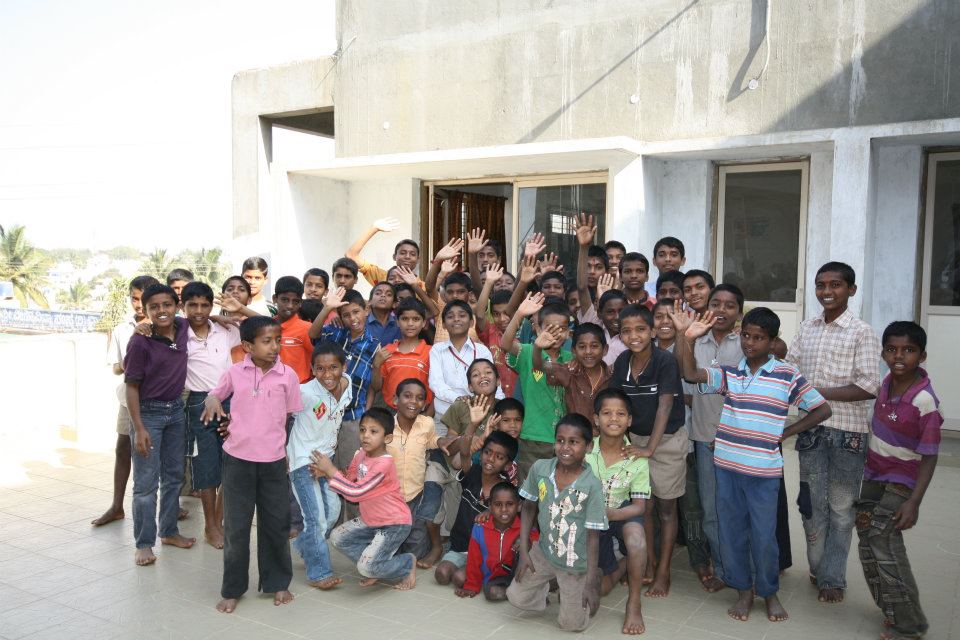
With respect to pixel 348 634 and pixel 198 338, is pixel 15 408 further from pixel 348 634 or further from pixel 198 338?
pixel 348 634

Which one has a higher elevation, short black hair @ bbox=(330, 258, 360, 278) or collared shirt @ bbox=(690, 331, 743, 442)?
short black hair @ bbox=(330, 258, 360, 278)

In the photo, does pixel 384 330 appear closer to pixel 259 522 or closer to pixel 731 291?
pixel 259 522

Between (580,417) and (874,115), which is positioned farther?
(874,115)

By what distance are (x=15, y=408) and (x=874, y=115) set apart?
29.4ft

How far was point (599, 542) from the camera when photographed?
395cm

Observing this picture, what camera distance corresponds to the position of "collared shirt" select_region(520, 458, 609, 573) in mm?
3672

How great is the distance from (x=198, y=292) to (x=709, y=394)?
3119mm

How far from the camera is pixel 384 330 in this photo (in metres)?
5.19

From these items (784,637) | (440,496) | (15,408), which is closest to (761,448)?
(784,637)

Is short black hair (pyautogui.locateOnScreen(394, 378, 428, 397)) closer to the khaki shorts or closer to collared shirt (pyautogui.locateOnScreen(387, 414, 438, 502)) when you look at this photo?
collared shirt (pyautogui.locateOnScreen(387, 414, 438, 502))

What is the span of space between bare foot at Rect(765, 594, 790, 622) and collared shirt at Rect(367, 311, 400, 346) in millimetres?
2661

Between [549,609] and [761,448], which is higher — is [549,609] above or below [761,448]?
below

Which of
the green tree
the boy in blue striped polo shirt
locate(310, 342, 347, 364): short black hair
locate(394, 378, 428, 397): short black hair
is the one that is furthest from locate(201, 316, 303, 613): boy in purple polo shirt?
the green tree

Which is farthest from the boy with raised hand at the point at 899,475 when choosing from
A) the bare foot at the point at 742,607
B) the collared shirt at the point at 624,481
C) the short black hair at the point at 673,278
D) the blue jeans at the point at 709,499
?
the short black hair at the point at 673,278
